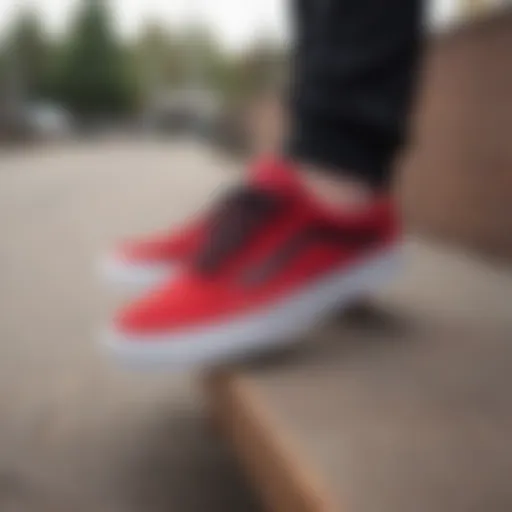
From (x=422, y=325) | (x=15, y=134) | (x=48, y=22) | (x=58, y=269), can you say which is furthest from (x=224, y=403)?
(x=48, y=22)

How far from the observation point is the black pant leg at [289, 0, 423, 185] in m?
0.59

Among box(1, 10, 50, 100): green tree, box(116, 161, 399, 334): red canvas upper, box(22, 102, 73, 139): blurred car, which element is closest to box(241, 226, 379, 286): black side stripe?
box(116, 161, 399, 334): red canvas upper

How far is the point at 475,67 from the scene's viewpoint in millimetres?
1155

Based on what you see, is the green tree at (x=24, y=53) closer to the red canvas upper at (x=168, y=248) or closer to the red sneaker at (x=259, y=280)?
the red canvas upper at (x=168, y=248)

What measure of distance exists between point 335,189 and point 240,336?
0.51 feet

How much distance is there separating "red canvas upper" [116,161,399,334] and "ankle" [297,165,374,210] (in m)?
0.02

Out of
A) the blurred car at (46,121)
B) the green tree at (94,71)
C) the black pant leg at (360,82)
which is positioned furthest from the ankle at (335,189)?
the green tree at (94,71)

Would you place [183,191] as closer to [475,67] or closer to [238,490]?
[475,67]

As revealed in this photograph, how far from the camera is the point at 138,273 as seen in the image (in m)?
0.63

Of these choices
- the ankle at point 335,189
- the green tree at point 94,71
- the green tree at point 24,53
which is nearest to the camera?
the ankle at point 335,189

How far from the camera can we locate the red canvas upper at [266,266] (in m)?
0.48

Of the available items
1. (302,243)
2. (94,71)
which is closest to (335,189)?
(302,243)

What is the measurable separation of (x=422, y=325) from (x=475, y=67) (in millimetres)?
688

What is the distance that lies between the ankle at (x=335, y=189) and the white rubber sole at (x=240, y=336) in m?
0.05
